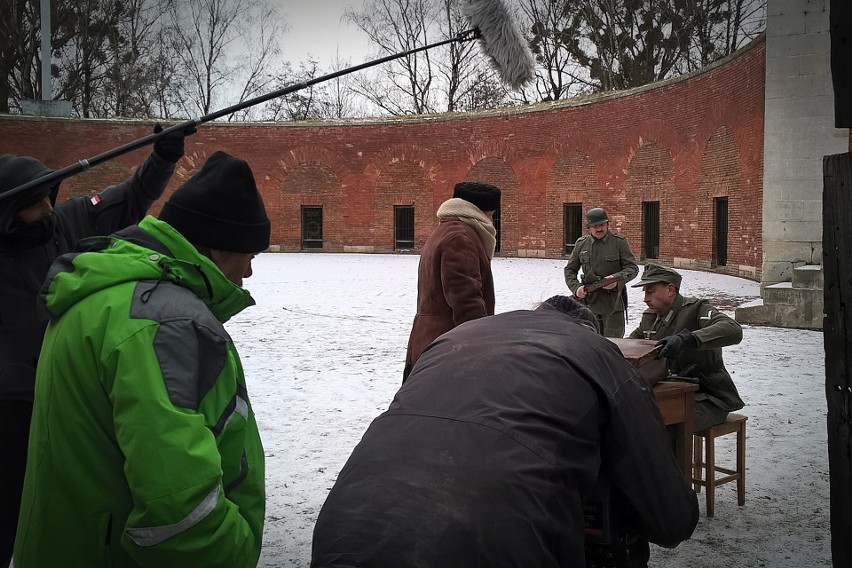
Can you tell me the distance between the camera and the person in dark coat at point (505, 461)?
5.80 feet

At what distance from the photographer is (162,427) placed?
159 cm

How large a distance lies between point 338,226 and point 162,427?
93.9 ft

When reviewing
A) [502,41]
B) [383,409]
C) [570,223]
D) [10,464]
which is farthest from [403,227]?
[10,464]

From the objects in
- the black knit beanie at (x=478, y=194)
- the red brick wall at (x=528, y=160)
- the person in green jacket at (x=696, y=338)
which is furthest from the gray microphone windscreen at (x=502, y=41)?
the red brick wall at (x=528, y=160)

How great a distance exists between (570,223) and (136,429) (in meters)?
24.8

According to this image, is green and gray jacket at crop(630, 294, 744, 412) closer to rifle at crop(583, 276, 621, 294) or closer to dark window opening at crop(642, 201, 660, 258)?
rifle at crop(583, 276, 621, 294)

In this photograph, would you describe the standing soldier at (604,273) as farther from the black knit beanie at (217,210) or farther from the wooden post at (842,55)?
the black knit beanie at (217,210)

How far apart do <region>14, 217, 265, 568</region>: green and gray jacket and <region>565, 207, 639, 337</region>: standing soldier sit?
18.7 feet

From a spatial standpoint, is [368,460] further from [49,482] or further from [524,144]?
[524,144]

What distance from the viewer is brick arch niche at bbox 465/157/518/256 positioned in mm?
26906

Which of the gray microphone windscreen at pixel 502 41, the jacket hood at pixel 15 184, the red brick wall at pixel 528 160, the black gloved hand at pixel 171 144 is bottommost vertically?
the jacket hood at pixel 15 184

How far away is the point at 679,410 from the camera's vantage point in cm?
359

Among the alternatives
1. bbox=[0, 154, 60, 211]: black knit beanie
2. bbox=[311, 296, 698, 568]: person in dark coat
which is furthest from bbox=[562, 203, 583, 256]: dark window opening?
bbox=[311, 296, 698, 568]: person in dark coat

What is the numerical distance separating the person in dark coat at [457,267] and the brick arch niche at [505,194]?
22.4m
